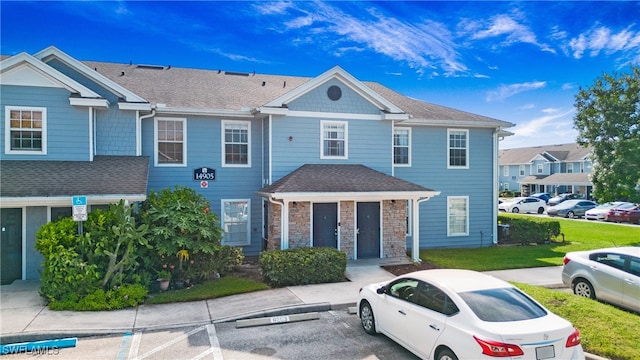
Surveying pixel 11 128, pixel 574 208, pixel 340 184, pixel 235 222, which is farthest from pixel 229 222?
pixel 574 208

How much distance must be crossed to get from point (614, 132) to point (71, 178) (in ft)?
79.4

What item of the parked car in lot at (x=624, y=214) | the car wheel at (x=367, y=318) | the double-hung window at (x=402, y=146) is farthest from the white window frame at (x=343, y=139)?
the parked car in lot at (x=624, y=214)

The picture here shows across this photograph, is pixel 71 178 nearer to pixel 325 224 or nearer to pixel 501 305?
pixel 325 224

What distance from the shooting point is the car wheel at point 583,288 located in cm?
971

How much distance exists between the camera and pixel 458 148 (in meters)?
17.9

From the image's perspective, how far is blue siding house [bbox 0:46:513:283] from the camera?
460 inches

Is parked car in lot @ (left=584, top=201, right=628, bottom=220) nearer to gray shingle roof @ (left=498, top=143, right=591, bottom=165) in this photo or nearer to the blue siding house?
the blue siding house

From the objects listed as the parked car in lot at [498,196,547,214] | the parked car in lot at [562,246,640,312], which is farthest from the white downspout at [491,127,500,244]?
the parked car in lot at [498,196,547,214]

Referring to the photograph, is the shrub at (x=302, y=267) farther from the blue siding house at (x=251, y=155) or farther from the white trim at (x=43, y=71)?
the white trim at (x=43, y=71)

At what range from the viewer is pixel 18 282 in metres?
11.4

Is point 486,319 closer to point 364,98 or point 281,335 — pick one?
point 281,335

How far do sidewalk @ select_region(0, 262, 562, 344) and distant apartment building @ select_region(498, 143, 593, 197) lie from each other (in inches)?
1726

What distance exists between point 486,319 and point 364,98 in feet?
36.2

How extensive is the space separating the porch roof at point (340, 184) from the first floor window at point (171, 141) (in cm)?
342
